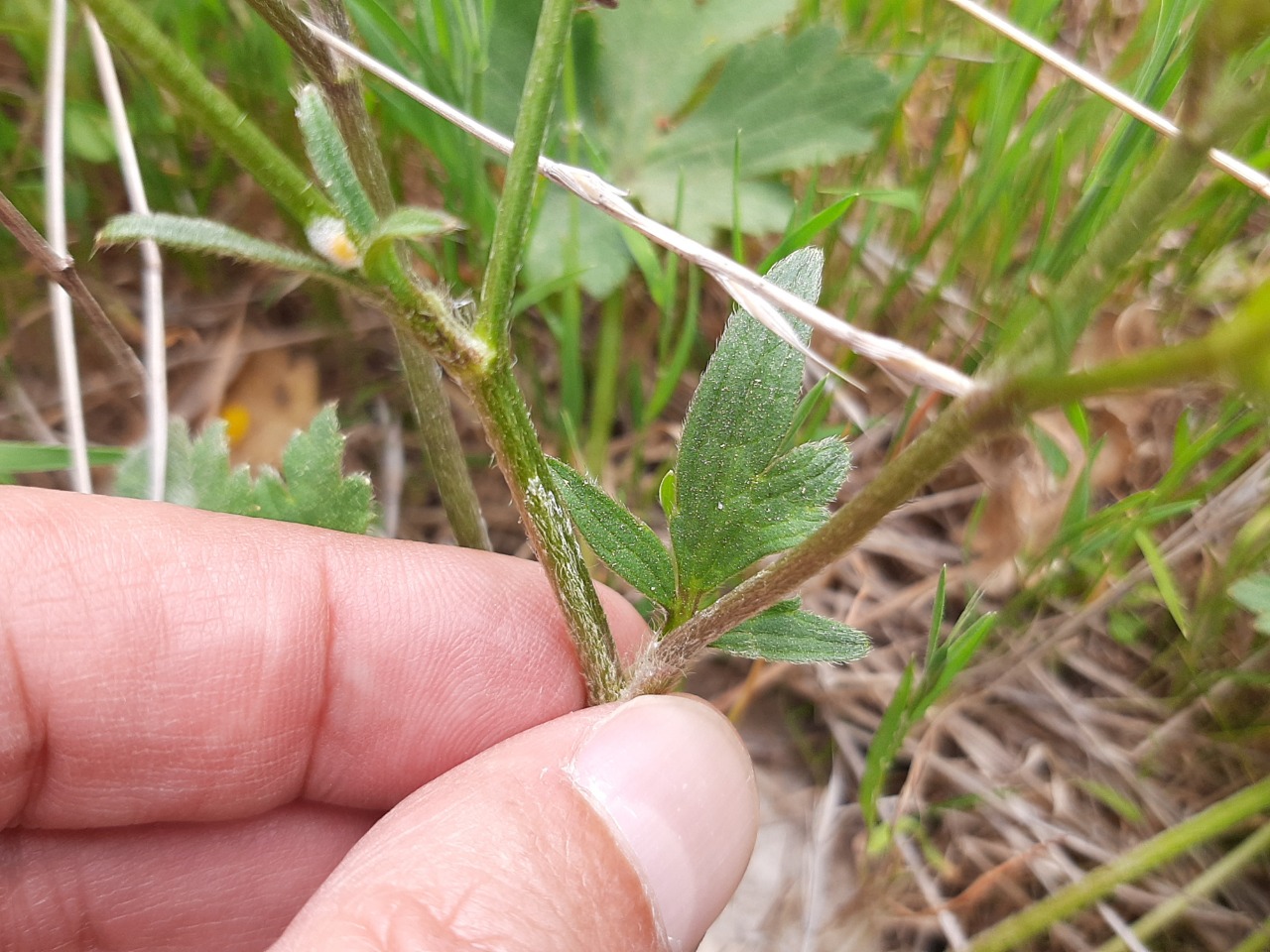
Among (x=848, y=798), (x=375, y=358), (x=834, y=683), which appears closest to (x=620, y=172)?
(x=375, y=358)

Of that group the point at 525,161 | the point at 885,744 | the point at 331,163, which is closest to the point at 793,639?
the point at 885,744

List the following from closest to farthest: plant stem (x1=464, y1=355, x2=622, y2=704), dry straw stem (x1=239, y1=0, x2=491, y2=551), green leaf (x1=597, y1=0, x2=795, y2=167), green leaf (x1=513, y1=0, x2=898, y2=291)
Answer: plant stem (x1=464, y1=355, x2=622, y2=704) → dry straw stem (x1=239, y1=0, x2=491, y2=551) → green leaf (x1=513, y1=0, x2=898, y2=291) → green leaf (x1=597, y1=0, x2=795, y2=167)

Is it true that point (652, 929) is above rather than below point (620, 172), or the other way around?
below

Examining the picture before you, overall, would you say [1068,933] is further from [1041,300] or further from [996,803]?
[1041,300]

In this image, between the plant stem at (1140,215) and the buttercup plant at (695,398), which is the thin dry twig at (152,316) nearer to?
the buttercup plant at (695,398)

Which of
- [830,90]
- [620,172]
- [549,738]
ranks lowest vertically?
[549,738]

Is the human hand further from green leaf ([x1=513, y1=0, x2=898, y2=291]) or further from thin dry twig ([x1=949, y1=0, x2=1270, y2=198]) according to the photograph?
thin dry twig ([x1=949, y1=0, x2=1270, y2=198])

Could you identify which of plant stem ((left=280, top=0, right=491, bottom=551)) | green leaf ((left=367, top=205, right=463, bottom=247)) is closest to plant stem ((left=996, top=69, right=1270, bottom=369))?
green leaf ((left=367, top=205, right=463, bottom=247))
